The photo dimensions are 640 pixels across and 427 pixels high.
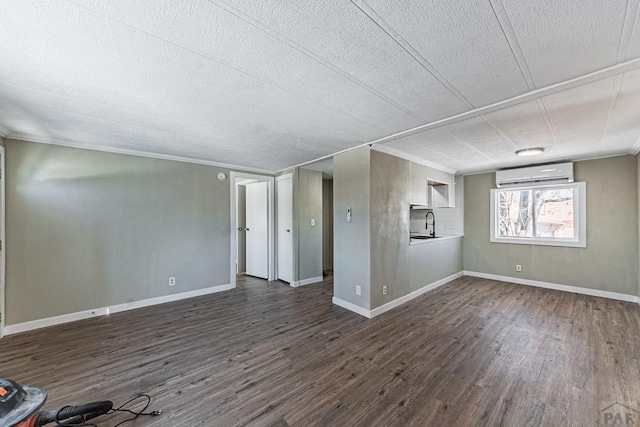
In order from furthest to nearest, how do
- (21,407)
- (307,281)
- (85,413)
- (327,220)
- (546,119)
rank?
(327,220)
(307,281)
(546,119)
(85,413)
(21,407)

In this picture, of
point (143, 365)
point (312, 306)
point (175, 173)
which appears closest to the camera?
point (143, 365)

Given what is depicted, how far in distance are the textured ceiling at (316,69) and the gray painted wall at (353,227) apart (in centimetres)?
68

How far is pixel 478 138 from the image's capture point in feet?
10.1

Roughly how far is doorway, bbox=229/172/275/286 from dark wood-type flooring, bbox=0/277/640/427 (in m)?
1.71

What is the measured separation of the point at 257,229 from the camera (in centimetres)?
545

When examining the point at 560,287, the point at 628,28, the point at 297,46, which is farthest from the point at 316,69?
the point at 560,287

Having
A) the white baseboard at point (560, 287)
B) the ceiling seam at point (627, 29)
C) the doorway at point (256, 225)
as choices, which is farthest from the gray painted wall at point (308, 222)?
the ceiling seam at point (627, 29)

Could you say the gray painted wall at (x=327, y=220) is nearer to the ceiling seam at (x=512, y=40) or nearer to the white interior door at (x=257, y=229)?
the white interior door at (x=257, y=229)

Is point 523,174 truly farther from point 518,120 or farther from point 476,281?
point 518,120

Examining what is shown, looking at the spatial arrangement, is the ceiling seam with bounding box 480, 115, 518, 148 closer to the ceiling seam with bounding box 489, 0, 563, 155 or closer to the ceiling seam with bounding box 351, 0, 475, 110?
the ceiling seam with bounding box 489, 0, 563, 155

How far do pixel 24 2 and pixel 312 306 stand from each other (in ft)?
12.0

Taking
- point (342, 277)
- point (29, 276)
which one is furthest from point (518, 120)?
point (29, 276)

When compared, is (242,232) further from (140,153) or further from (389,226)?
(389,226)

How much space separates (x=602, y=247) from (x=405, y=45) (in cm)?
514
